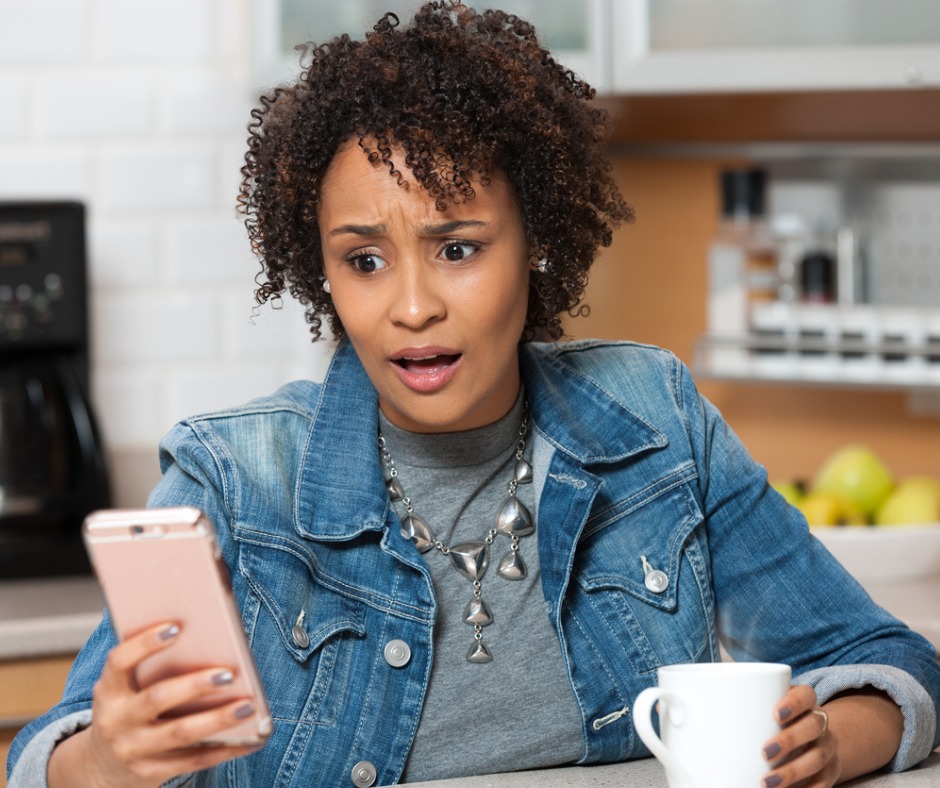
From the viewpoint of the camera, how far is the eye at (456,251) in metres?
1.15

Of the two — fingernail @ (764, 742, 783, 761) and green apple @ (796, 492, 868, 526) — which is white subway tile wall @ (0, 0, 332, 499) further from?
fingernail @ (764, 742, 783, 761)

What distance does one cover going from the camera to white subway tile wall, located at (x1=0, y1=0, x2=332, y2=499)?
221 cm

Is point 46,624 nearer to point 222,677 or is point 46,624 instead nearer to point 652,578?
point 652,578

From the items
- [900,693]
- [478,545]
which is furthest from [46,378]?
[900,693]

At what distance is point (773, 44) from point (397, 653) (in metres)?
1.26

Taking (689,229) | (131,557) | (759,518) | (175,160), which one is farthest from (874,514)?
(131,557)

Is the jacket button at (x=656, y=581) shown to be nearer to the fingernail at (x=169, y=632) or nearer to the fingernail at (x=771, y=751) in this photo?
the fingernail at (x=771, y=751)

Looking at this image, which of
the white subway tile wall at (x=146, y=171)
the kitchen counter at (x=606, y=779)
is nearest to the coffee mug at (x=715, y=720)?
the kitchen counter at (x=606, y=779)

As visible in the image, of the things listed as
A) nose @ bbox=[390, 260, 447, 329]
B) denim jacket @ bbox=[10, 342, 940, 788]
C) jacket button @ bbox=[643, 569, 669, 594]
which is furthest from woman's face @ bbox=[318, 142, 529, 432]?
jacket button @ bbox=[643, 569, 669, 594]

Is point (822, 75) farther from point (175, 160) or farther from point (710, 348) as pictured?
point (175, 160)

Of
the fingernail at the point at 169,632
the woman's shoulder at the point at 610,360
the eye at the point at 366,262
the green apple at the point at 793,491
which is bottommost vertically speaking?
the green apple at the point at 793,491

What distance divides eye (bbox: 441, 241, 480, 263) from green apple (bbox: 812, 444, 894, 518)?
1.05 metres

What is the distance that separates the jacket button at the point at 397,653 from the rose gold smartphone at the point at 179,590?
13.4 inches

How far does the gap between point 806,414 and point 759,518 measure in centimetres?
114
